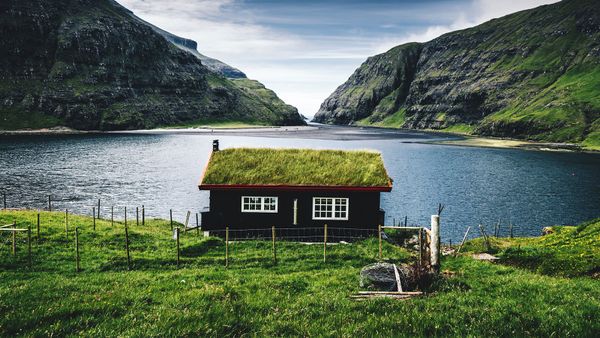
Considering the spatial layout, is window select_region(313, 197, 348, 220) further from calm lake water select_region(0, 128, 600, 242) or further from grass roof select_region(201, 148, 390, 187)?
calm lake water select_region(0, 128, 600, 242)

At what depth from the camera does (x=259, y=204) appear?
37469mm

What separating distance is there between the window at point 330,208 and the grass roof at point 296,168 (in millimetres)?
1612

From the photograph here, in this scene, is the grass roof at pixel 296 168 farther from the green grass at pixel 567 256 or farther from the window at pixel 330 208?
the green grass at pixel 567 256

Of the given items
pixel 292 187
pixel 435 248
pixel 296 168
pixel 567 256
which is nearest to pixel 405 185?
pixel 296 168

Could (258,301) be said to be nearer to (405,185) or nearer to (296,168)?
(296,168)

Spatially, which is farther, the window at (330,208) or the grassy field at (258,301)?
the window at (330,208)

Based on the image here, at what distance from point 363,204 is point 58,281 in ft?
80.7

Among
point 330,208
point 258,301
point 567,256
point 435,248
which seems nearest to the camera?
point 258,301

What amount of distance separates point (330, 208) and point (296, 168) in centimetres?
482

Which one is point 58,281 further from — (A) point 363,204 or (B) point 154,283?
(A) point 363,204

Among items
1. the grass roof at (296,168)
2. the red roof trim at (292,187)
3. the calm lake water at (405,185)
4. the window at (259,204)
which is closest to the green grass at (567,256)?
the red roof trim at (292,187)

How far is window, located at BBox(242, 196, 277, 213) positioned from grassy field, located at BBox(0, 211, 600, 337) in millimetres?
10238

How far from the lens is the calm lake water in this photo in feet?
225

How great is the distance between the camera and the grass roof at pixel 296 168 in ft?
121
